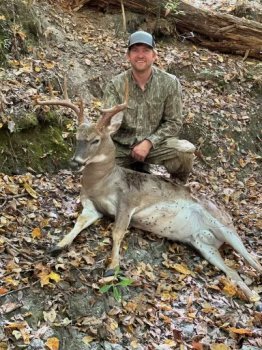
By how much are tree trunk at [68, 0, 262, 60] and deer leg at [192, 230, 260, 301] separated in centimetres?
660

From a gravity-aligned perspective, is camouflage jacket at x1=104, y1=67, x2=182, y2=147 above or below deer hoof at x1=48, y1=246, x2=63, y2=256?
above

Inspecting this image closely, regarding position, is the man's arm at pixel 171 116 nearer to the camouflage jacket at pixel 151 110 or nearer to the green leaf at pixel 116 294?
the camouflage jacket at pixel 151 110

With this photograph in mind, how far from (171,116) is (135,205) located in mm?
1363

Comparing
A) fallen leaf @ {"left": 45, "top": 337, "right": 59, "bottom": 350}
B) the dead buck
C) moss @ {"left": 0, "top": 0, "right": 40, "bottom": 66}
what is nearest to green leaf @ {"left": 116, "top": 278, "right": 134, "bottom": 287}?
the dead buck

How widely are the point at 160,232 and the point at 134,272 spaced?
962 millimetres

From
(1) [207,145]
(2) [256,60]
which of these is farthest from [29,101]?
(2) [256,60]

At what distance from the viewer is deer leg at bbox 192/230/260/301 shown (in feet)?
20.6

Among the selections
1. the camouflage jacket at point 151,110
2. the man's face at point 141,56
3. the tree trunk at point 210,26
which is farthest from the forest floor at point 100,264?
the tree trunk at point 210,26

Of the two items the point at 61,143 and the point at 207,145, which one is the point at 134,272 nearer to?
the point at 61,143

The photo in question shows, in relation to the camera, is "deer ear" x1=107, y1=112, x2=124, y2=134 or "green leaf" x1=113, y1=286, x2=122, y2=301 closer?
"green leaf" x1=113, y1=286, x2=122, y2=301

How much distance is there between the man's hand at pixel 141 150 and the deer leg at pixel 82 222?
88cm

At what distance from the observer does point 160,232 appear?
671 cm

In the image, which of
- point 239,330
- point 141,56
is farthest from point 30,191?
point 239,330

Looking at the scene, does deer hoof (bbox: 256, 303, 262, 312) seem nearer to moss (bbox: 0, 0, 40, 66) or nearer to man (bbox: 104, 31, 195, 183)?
man (bbox: 104, 31, 195, 183)
